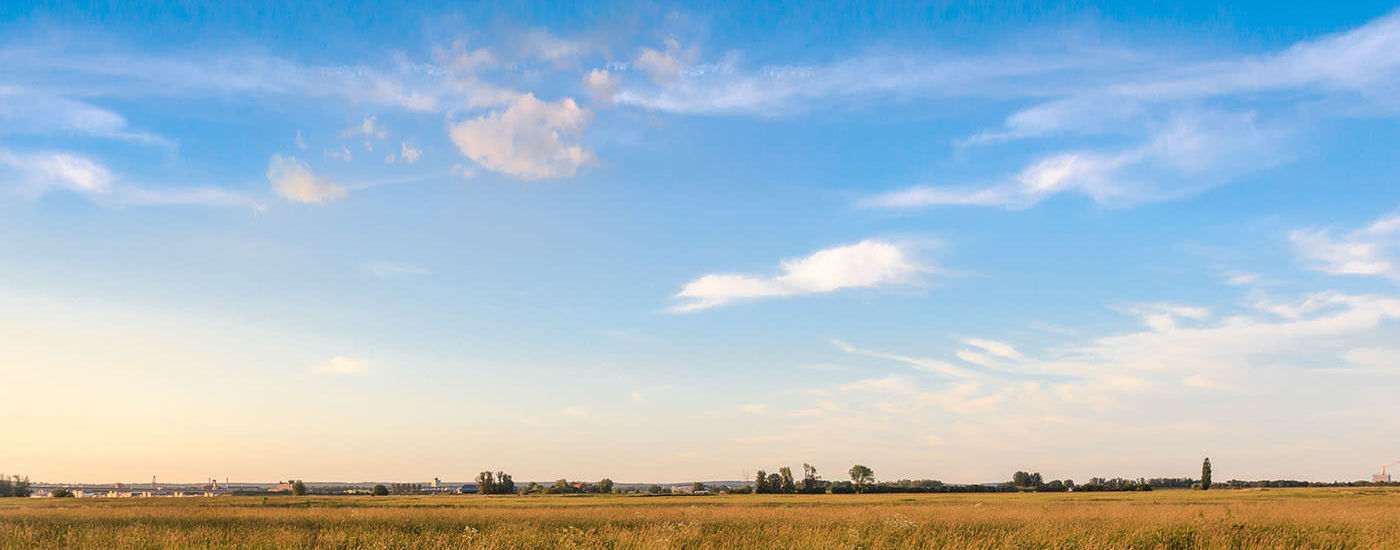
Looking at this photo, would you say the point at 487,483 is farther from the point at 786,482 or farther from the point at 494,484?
the point at 786,482

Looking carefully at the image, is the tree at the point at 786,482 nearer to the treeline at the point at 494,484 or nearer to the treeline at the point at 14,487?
the treeline at the point at 494,484

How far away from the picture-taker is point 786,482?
150 meters

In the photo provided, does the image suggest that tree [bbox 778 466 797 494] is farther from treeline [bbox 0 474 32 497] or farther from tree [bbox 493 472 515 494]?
treeline [bbox 0 474 32 497]

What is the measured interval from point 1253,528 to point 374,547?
24.2m

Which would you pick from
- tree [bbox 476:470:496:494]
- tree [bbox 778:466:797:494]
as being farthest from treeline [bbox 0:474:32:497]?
tree [bbox 778:466:797:494]

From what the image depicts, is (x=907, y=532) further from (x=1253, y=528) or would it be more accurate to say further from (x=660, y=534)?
(x=1253, y=528)

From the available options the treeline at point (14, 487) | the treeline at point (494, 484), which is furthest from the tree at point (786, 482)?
the treeline at point (14, 487)

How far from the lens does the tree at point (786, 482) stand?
471 ft

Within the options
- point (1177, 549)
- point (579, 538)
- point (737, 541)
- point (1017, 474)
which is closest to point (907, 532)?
point (737, 541)

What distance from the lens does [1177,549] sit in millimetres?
20938

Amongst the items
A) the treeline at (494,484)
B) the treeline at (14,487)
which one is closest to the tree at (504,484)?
the treeline at (494,484)

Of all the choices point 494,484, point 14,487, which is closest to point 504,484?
point 494,484

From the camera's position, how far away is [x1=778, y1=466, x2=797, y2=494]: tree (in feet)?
471

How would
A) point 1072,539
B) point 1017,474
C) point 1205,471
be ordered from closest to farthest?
1. point 1072,539
2. point 1205,471
3. point 1017,474
